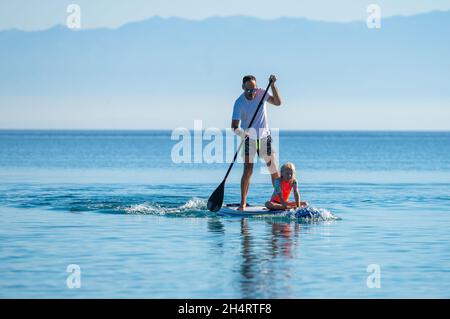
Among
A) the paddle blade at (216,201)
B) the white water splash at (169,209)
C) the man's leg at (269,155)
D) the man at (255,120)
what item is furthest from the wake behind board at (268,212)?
the man at (255,120)

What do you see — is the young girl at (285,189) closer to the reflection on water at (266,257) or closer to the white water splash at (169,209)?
the reflection on water at (266,257)

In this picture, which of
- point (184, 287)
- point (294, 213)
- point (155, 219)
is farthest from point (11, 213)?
point (184, 287)

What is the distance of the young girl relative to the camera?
19.0 metres

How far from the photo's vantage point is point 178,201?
81.4 feet

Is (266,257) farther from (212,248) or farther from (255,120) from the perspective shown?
(255,120)

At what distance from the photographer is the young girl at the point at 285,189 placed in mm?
19047

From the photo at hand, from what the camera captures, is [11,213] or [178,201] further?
[178,201]

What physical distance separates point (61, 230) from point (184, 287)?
607 centimetres

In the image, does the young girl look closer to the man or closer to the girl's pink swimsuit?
the girl's pink swimsuit

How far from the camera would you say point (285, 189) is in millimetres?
19312

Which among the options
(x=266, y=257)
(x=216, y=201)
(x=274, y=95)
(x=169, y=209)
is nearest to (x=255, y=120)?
(x=274, y=95)

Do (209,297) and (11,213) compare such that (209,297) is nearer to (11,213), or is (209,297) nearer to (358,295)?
(358,295)
